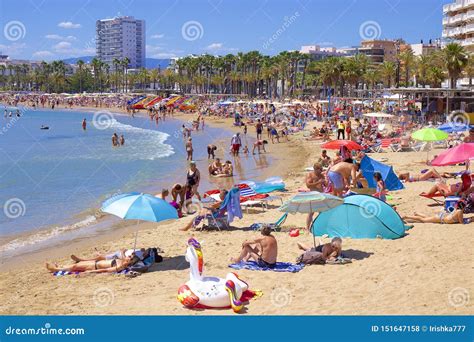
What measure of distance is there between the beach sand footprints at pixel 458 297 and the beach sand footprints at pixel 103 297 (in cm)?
416

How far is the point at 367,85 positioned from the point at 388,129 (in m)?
60.9

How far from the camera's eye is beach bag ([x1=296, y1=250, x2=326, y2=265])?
8.66m

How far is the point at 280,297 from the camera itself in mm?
7293

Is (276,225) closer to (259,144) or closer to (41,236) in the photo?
(41,236)

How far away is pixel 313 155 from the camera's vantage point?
2562 cm

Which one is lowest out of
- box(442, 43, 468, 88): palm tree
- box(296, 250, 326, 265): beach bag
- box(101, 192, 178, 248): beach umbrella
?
box(296, 250, 326, 265): beach bag

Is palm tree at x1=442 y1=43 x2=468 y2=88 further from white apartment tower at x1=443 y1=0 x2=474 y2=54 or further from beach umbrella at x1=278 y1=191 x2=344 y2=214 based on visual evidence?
beach umbrella at x1=278 y1=191 x2=344 y2=214

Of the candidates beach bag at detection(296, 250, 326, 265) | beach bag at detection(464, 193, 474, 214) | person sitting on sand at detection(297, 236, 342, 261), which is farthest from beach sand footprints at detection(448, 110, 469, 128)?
beach bag at detection(296, 250, 326, 265)

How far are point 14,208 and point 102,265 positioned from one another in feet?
26.8

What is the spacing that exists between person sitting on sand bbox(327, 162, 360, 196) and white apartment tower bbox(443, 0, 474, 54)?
1921 inches

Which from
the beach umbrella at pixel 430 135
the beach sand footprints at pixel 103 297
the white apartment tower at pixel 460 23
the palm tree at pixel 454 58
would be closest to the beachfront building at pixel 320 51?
the white apartment tower at pixel 460 23

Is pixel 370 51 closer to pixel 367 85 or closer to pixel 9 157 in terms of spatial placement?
pixel 367 85

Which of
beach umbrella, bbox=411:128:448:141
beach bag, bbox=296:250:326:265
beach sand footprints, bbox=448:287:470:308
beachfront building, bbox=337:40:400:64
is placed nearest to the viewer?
beach sand footprints, bbox=448:287:470:308

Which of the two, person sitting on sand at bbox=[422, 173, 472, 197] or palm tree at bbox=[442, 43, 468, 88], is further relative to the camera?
palm tree at bbox=[442, 43, 468, 88]
